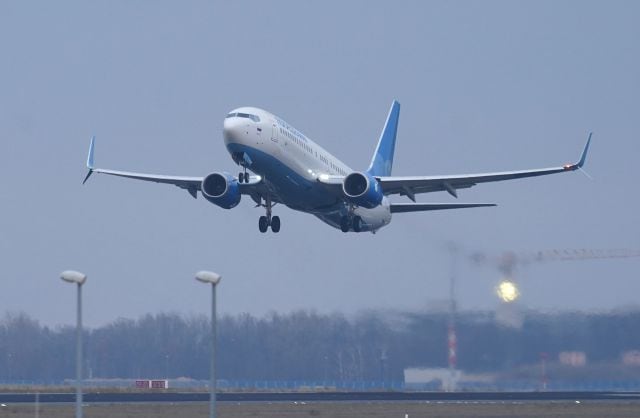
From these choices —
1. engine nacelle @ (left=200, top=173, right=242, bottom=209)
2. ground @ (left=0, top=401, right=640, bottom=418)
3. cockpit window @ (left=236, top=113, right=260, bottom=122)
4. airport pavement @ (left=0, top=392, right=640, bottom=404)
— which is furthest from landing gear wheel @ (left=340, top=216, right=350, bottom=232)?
ground @ (left=0, top=401, right=640, bottom=418)

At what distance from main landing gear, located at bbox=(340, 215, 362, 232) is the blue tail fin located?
10.2 m

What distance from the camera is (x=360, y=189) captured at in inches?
2267

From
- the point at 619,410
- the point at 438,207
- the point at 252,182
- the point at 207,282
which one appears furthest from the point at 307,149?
the point at 207,282

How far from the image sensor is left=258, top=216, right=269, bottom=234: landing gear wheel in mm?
61156

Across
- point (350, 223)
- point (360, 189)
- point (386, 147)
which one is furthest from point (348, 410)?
point (386, 147)

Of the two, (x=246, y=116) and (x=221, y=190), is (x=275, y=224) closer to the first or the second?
(x=221, y=190)

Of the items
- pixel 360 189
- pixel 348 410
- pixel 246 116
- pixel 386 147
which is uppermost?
pixel 386 147

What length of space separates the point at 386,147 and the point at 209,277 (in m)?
42.8

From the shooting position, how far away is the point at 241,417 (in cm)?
4841

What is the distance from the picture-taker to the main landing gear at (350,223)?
6109 centimetres

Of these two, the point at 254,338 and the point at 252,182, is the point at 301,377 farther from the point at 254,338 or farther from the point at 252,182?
the point at 252,182

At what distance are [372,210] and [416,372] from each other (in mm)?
8764

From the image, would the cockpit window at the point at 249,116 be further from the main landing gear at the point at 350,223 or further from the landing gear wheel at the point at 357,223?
the landing gear wheel at the point at 357,223

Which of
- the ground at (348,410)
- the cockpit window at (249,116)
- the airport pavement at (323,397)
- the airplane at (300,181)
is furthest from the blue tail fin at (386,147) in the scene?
the ground at (348,410)
